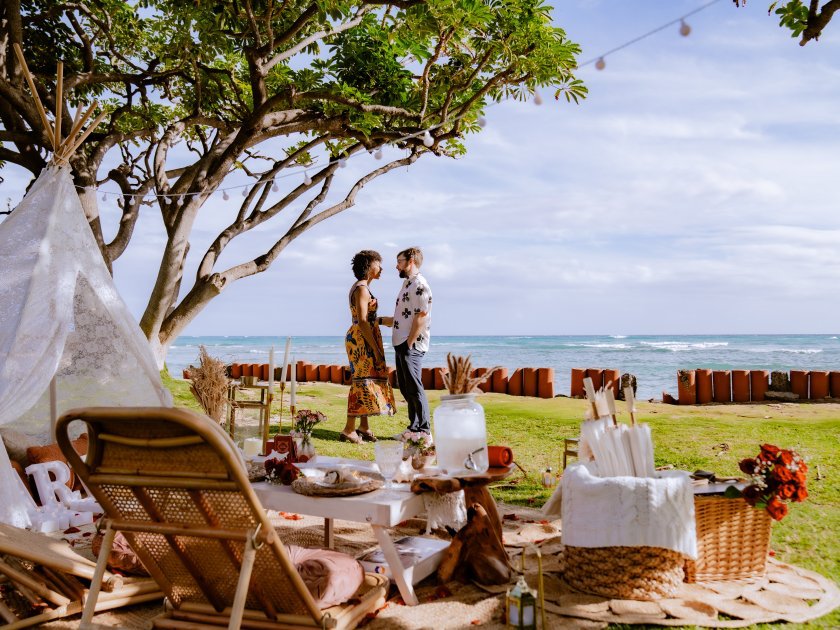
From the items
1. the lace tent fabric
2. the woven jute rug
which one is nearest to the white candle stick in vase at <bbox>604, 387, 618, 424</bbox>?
the woven jute rug

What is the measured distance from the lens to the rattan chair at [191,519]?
2180 mm

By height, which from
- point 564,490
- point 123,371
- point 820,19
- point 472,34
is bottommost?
point 564,490

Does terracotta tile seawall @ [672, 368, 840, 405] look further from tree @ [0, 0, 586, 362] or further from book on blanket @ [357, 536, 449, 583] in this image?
book on blanket @ [357, 536, 449, 583]

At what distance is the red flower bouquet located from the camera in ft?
10.3

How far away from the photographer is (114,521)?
2.44 m

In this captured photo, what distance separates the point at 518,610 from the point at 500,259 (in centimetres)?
3788

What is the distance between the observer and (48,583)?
3.05 m

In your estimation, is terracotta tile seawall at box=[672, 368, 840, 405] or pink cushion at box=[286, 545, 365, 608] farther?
terracotta tile seawall at box=[672, 368, 840, 405]

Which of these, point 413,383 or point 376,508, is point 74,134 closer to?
point 413,383

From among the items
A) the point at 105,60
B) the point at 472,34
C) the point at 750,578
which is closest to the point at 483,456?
the point at 750,578

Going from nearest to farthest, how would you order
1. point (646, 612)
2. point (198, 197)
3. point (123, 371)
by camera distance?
point (646, 612) < point (123, 371) < point (198, 197)

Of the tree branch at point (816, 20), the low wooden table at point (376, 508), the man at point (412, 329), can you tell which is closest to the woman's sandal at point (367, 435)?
the man at point (412, 329)

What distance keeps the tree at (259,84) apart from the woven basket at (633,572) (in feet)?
15.7

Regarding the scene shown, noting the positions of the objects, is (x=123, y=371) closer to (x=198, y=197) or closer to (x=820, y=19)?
(x=198, y=197)
